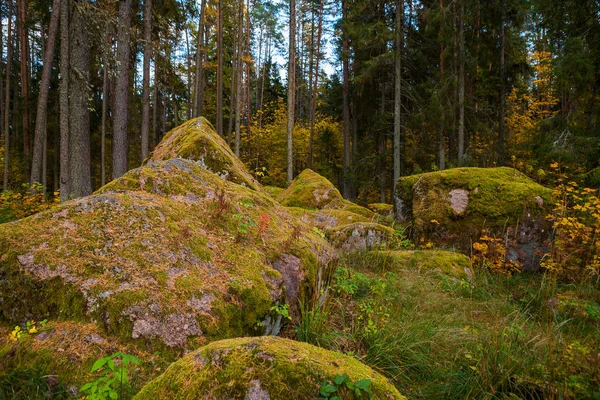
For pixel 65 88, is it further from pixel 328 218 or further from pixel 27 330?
pixel 27 330

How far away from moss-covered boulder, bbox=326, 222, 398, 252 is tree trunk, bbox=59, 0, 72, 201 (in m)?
6.74

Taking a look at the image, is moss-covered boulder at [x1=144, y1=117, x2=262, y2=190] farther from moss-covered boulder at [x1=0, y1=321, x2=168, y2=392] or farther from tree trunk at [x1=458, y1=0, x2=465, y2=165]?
tree trunk at [x1=458, y1=0, x2=465, y2=165]

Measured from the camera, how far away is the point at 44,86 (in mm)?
9234

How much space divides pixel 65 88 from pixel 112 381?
8.74 m

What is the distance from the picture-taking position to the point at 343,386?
116 cm

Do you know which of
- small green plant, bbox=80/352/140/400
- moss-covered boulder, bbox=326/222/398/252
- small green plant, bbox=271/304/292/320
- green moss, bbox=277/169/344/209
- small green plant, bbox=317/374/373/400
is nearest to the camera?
small green plant, bbox=317/374/373/400

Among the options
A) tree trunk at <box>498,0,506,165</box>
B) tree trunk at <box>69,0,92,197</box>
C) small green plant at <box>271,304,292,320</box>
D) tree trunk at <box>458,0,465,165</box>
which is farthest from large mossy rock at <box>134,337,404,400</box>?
tree trunk at <box>498,0,506,165</box>

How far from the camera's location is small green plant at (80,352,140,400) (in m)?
1.22

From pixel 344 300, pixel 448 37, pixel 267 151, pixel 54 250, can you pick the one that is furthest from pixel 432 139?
pixel 54 250

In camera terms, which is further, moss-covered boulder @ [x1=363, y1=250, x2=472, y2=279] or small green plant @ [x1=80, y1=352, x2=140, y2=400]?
moss-covered boulder @ [x1=363, y1=250, x2=472, y2=279]

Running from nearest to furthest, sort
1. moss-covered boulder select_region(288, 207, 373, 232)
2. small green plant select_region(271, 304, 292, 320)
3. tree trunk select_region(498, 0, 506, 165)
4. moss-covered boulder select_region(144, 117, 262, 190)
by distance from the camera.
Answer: small green plant select_region(271, 304, 292, 320) → moss-covered boulder select_region(144, 117, 262, 190) → moss-covered boulder select_region(288, 207, 373, 232) → tree trunk select_region(498, 0, 506, 165)

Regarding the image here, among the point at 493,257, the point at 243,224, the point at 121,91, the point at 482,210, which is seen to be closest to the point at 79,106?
the point at 121,91

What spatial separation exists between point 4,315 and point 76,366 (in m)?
0.70

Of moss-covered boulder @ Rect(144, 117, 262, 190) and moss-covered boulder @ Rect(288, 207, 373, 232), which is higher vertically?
moss-covered boulder @ Rect(144, 117, 262, 190)
